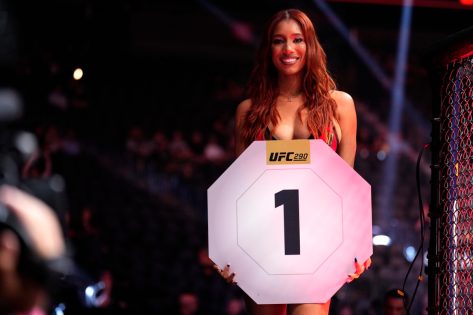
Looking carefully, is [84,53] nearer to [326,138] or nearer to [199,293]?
[199,293]

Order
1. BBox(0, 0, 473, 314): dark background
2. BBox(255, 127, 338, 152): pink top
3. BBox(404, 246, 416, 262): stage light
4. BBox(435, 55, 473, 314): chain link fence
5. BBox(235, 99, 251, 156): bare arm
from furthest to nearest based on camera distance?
BBox(404, 246, 416, 262): stage light
BBox(0, 0, 473, 314): dark background
BBox(235, 99, 251, 156): bare arm
BBox(255, 127, 338, 152): pink top
BBox(435, 55, 473, 314): chain link fence

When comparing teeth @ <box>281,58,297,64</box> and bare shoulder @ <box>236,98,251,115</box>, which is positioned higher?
teeth @ <box>281,58,297,64</box>

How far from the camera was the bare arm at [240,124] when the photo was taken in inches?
117

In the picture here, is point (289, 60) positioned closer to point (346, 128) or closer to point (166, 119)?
point (346, 128)

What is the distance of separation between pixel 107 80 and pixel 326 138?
950cm

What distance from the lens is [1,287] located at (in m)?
1.42

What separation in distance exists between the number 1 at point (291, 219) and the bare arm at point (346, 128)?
305 millimetres

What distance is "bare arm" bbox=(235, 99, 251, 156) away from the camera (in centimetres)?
297

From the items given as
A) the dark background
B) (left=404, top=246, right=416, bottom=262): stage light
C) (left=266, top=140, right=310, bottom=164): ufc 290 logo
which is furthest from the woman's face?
(left=404, top=246, right=416, bottom=262): stage light

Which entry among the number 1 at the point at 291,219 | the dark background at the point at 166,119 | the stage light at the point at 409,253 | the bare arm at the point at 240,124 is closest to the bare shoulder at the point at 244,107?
the bare arm at the point at 240,124

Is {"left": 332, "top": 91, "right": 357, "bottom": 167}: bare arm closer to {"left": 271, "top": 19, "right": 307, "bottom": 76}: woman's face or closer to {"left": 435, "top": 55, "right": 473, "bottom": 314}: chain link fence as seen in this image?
{"left": 271, "top": 19, "right": 307, "bottom": 76}: woman's face

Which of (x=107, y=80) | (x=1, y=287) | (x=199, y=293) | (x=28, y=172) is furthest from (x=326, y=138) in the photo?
(x=107, y=80)

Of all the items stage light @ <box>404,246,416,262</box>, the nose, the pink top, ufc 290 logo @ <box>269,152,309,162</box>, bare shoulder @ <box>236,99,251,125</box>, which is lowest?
stage light @ <box>404,246,416,262</box>

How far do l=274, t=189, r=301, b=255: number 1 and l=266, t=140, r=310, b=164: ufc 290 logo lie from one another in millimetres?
101
